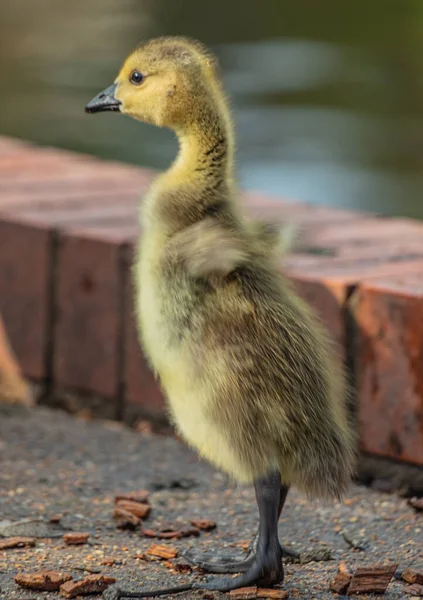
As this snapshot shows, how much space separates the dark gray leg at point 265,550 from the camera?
10.9 feet

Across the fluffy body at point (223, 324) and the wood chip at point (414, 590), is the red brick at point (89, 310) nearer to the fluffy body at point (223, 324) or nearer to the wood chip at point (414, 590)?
the fluffy body at point (223, 324)

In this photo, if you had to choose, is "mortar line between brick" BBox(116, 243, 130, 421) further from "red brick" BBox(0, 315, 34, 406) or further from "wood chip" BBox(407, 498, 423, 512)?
"wood chip" BBox(407, 498, 423, 512)

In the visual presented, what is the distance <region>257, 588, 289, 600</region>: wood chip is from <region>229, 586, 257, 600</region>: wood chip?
0.02 meters

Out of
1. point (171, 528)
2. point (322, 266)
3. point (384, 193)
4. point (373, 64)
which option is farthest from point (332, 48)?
point (171, 528)

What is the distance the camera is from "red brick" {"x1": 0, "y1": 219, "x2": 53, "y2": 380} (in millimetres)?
5254

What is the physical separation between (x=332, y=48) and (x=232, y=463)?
37.3 feet

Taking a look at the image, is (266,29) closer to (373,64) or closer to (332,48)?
(332,48)

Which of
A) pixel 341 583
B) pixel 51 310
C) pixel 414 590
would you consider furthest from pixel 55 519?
pixel 51 310

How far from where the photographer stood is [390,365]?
436 centimetres

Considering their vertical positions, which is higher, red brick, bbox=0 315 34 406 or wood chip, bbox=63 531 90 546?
red brick, bbox=0 315 34 406

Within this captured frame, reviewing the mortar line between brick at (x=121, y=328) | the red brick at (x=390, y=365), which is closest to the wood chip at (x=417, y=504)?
the red brick at (x=390, y=365)

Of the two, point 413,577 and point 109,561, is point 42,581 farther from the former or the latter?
point 413,577

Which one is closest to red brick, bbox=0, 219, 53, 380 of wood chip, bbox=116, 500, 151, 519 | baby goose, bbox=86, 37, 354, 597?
wood chip, bbox=116, 500, 151, 519

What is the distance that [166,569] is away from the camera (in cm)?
346
